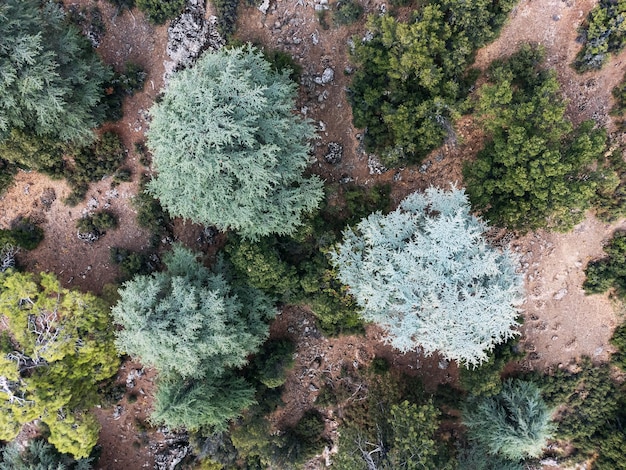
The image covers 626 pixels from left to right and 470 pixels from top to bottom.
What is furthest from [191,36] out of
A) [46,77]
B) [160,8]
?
[46,77]

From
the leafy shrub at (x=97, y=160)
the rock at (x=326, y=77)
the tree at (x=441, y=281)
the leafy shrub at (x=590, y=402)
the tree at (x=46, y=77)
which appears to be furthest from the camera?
the leafy shrub at (x=590, y=402)

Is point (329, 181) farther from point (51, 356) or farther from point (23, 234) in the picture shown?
point (23, 234)

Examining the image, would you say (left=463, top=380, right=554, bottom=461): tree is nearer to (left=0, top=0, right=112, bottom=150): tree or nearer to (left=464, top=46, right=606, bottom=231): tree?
(left=464, top=46, right=606, bottom=231): tree

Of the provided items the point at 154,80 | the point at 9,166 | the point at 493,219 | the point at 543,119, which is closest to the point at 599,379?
the point at 493,219

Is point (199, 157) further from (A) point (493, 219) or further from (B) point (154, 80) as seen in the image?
A: (A) point (493, 219)

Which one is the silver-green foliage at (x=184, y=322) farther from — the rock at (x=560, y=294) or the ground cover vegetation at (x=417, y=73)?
the rock at (x=560, y=294)

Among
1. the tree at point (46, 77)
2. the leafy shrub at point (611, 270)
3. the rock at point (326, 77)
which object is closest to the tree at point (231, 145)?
the rock at point (326, 77)
